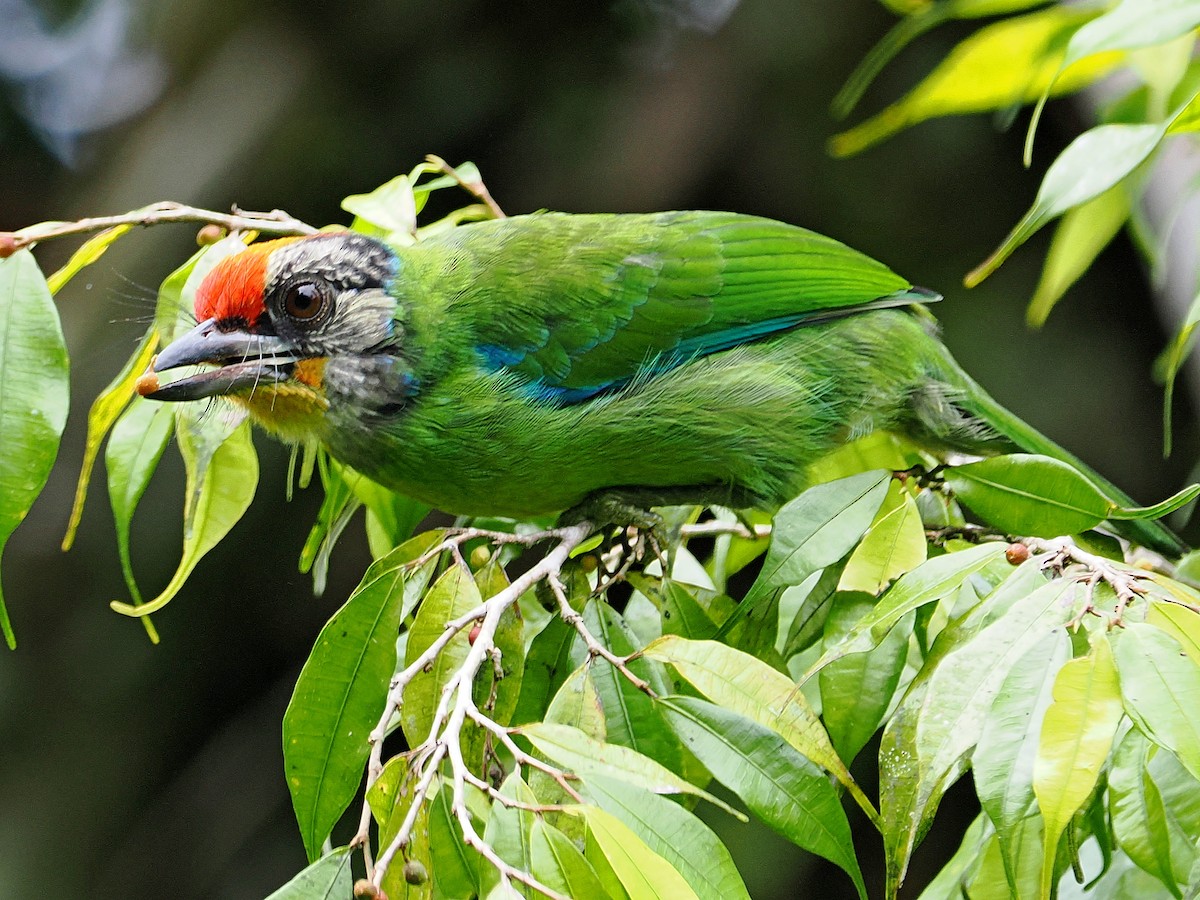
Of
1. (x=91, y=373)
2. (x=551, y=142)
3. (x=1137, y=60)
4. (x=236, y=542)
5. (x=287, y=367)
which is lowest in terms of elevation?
(x=236, y=542)

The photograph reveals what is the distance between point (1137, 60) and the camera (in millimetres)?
2643

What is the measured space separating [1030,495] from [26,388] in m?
1.64

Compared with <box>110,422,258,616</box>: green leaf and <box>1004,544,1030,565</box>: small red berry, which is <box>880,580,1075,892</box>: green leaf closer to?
<box>1004,544,1030,565</box>: small red berry

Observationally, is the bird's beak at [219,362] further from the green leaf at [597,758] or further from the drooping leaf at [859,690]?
the drooping leaf at [859,690]

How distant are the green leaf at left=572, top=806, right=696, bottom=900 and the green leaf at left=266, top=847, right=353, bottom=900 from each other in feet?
1.12

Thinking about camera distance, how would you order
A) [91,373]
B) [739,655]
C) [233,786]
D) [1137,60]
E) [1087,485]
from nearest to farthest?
1. [739,655]
2. [1087,485]
3. [1137,60]
4. [91,373]
5. [233,786]

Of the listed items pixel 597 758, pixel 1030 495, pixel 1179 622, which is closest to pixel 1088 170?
pixel 1030 495

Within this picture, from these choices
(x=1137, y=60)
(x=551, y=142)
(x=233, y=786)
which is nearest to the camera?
(x=1137, y=60)

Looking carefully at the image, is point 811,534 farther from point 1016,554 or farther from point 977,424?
point 977,424

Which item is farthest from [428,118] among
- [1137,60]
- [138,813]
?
[1137,60]

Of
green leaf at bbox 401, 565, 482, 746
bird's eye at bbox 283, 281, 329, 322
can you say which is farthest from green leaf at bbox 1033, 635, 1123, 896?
bird's eye at bbox 283, 281, 329, 322

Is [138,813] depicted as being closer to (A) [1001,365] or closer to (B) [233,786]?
Answer: (B) [233,786]

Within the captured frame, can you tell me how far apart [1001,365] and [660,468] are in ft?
12.7

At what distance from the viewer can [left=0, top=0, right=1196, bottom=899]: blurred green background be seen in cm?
562
